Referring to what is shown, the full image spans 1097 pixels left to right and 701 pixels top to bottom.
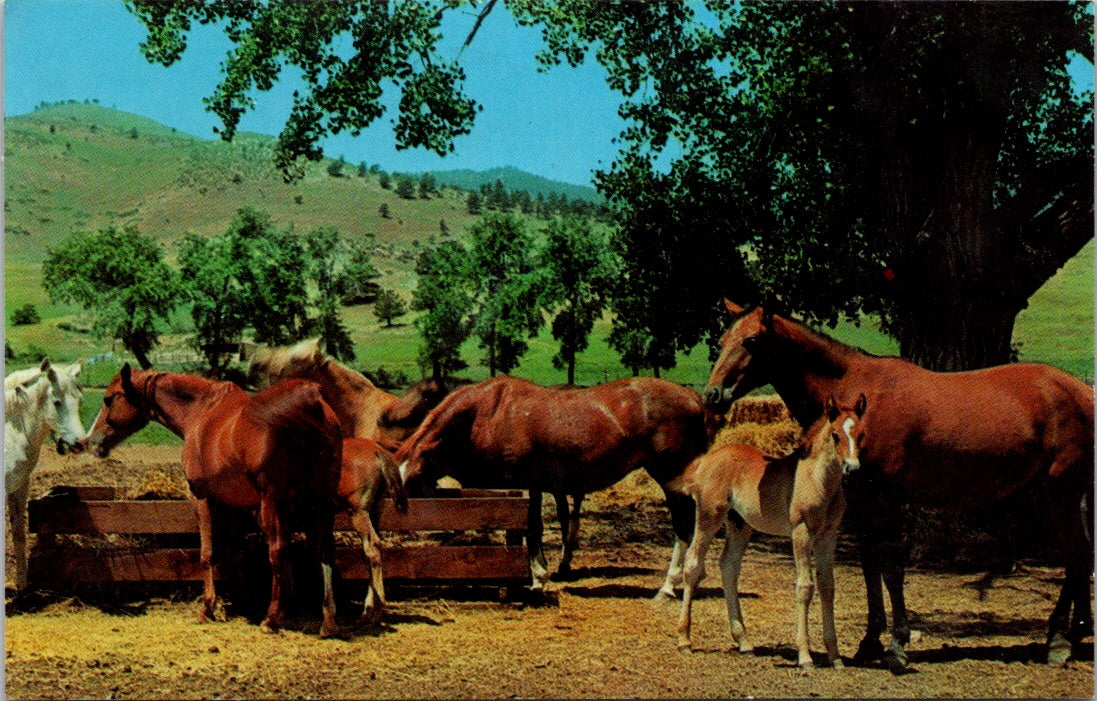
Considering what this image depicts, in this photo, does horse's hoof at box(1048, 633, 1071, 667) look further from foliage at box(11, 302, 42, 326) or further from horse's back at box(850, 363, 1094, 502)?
foliage at box(11, 302, 42, 326)

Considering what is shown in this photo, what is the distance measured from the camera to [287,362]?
10508mm

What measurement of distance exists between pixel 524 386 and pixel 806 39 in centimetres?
615

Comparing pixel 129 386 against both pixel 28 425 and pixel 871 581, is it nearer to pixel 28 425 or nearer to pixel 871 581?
pixel 28 425

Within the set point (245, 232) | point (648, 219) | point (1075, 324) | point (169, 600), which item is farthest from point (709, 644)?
point (245, 232)

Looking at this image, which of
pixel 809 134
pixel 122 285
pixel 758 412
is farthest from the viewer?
pixel 122 285

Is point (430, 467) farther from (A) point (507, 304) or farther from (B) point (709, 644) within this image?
(A) point (507, 304)

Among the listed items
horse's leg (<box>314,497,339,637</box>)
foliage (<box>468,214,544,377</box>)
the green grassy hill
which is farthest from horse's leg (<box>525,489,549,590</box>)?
foliage (<box>468,214,544,377</box>)

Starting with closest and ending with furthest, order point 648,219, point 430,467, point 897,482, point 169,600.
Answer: point 897,482, point 169,600, point 430,467, point 648,219

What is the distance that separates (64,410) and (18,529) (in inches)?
43.5

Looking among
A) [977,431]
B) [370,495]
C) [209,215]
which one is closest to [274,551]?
[370,495]

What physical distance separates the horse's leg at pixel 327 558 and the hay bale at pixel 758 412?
12.2 m

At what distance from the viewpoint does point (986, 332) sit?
37.4 ft

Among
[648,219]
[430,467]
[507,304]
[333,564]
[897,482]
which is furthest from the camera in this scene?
[507,304]

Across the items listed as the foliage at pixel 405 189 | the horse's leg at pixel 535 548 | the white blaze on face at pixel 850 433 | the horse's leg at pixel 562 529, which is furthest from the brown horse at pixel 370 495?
the foliage at pixel 405 189
